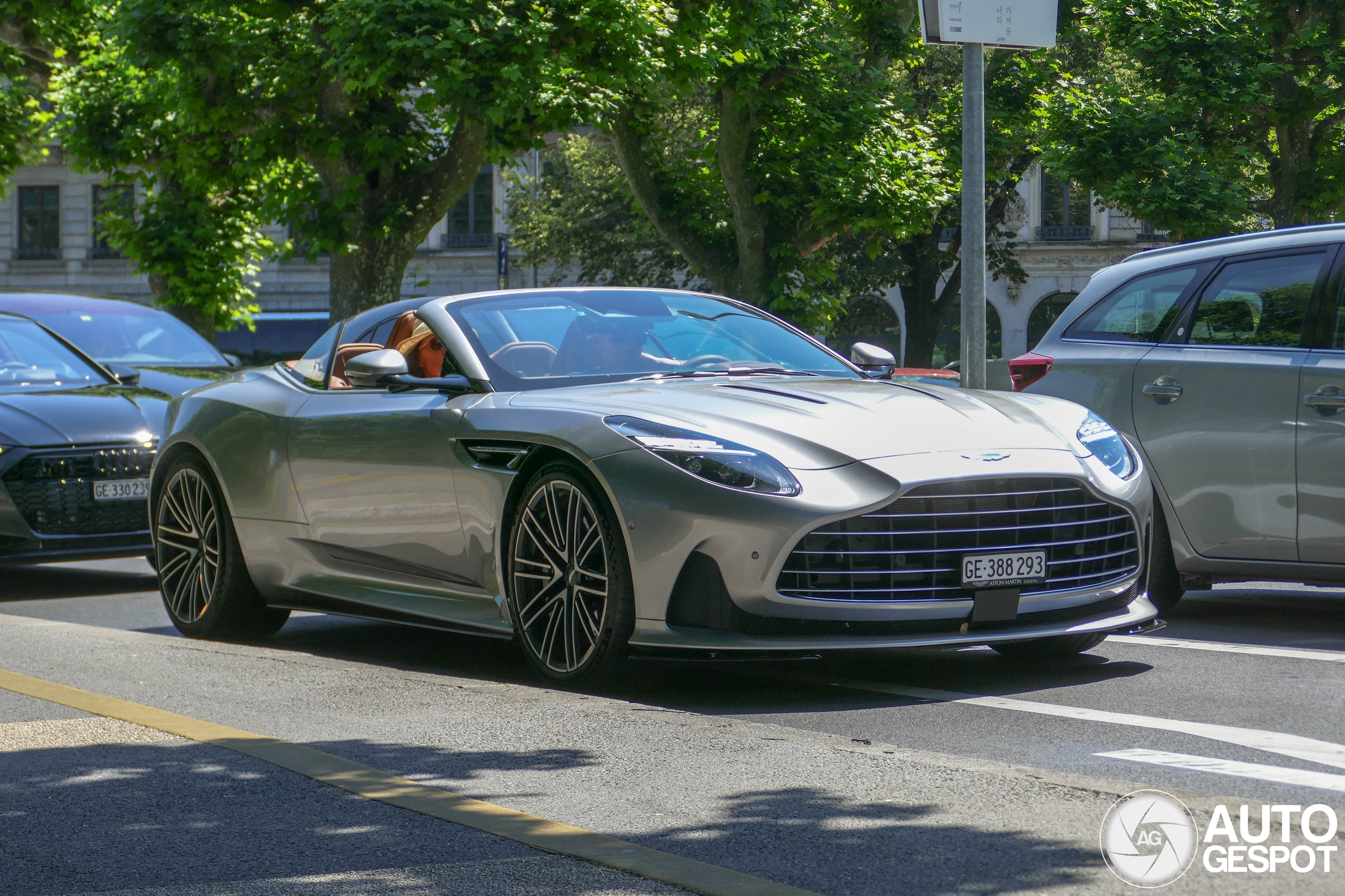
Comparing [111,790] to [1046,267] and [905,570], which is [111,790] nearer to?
[905,570]

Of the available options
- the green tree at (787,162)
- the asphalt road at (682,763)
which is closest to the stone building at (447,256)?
the green tree at (787,162)

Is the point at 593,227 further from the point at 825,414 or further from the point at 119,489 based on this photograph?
the point at 825,414

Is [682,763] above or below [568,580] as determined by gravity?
below

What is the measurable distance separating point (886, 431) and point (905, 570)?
470 millimetres

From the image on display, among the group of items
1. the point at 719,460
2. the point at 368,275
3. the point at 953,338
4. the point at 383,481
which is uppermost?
the point at 953,338

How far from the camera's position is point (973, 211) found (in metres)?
10.5

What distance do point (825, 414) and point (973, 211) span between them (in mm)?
5462

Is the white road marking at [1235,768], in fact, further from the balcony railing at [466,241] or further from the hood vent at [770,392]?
the balcony railing at [466,241]

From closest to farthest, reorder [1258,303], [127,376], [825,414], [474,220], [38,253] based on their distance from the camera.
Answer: [825,414]
[1258,303]
[127,376]
[474,220]
[38,253]

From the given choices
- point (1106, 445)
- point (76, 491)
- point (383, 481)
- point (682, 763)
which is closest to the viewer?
point (682, 763)

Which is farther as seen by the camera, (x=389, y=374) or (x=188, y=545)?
(x=188, y=545)

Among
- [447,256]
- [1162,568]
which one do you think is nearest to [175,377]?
[1162,568]

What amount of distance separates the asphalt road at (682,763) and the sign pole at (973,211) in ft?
12.6

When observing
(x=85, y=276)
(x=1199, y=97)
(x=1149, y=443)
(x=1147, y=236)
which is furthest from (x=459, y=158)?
(x=85, y=276)
